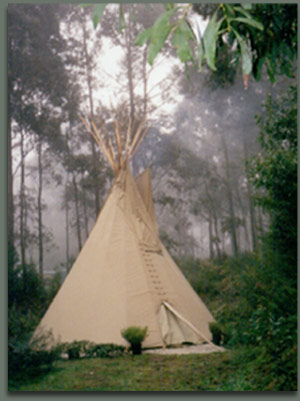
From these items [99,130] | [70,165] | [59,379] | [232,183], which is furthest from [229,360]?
[99,130]

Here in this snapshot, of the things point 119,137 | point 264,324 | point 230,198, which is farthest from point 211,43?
point 119,137

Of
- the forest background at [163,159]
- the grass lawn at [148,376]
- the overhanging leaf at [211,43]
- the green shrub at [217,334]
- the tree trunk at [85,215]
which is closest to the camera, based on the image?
the overhanging leaf at [211,43]

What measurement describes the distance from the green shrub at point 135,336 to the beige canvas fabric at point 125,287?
0.10 meters

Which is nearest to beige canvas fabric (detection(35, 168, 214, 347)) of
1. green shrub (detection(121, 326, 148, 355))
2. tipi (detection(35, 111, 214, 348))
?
tipi (detection(35, 111, 214, 348))

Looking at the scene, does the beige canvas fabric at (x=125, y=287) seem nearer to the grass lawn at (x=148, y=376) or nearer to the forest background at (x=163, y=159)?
the forest background at (x=163, y=159)

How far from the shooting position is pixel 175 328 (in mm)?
3889

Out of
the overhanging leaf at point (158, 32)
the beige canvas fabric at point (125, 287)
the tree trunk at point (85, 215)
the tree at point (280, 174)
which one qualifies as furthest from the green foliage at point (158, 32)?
the tree trunk at point (85, 215)

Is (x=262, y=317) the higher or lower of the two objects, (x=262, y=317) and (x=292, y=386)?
the higher

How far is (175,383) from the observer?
295 cm

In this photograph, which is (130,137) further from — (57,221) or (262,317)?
(262,317)

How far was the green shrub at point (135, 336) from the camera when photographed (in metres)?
3.48

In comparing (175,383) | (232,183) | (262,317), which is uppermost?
(232,183)

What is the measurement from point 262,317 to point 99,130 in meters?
2.40

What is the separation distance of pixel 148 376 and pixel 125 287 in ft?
3.55
